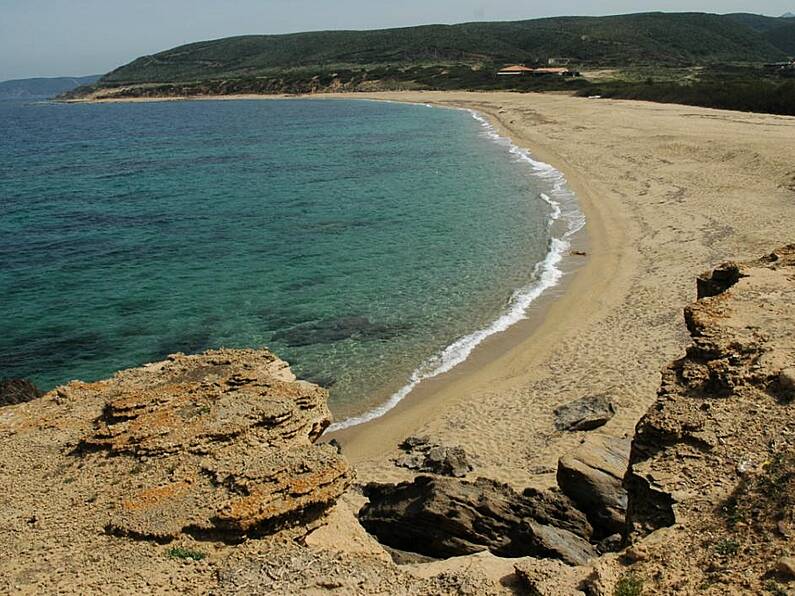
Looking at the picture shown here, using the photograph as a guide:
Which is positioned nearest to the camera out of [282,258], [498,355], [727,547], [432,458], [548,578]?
[727,547]

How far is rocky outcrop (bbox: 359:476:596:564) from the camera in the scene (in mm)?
9656

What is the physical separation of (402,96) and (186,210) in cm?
9273

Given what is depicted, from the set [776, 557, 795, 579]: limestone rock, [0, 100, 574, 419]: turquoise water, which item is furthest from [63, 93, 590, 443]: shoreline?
[776, 557, 795, 579]: limestone rock

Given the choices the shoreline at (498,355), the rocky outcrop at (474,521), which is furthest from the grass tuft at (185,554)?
the shoreline at (498,355)

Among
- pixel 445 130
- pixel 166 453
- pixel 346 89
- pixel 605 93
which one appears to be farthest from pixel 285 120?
pixel 166 453

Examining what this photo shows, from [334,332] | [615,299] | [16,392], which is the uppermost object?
[16,392]

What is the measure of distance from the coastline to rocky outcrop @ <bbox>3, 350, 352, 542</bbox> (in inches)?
168

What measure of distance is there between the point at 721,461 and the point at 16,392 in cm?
1410

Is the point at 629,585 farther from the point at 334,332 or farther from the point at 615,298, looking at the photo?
the point at 615,298

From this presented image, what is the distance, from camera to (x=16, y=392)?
15.0 meters

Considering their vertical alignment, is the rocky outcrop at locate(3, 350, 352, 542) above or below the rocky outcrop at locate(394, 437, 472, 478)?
above

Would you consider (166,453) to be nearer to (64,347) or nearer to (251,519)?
(251,519)

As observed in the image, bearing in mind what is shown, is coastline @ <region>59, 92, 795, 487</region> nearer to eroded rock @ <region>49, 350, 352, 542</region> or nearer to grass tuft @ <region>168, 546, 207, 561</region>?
eroded rock @ <region>49, 350, 352, 542</region>

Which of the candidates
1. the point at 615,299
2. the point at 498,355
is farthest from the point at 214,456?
the point at 615,299
